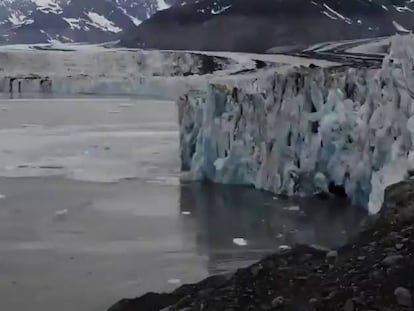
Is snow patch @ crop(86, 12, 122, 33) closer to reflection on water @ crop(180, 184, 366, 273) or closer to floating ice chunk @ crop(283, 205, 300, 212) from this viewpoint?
reflection on water @ crop(180, 184, 366, 273)

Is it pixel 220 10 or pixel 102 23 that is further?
pixel 102 23

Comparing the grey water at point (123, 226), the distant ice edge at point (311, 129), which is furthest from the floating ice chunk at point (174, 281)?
the distant ice edge at point (311, 129)

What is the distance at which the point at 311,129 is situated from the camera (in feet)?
17.2

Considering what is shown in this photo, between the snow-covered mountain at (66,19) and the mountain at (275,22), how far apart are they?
13.5 ft

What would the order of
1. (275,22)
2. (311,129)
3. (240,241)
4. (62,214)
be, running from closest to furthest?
(240,241) → (62,214) → (311,129) → (275,22)

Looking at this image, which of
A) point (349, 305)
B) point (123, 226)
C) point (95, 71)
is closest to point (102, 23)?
point (95, 71)

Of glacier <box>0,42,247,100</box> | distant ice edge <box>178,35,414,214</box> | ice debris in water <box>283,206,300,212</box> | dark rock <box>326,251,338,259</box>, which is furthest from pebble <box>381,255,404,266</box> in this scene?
glacier <box>0,42,247,100</box>

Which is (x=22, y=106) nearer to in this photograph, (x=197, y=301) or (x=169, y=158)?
(x=169, y=158)

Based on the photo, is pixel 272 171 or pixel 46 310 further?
pixel 272 171

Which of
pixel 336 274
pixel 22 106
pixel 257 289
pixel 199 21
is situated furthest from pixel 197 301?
pixel 22 106

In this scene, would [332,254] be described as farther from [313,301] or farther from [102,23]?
[102,23]

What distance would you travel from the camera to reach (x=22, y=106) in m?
16.3

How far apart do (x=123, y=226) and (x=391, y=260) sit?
2586mm

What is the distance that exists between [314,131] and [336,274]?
339 cm
